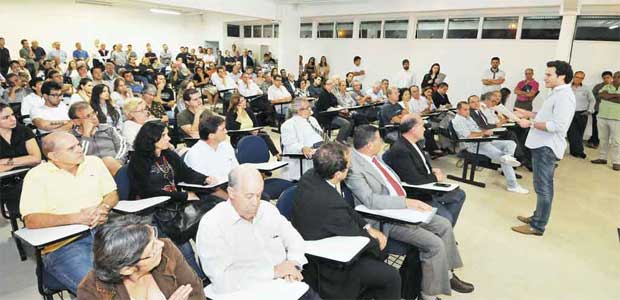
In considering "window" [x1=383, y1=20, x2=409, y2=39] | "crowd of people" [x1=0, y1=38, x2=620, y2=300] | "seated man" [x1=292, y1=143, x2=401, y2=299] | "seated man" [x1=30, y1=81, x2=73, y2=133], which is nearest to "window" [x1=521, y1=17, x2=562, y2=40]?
"window" [x1=383, y1=20, x2=409, y2=39]

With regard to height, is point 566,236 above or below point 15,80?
below

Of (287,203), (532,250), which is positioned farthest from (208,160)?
(532,250)

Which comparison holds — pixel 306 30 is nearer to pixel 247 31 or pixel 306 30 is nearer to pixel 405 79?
pixel 247 31

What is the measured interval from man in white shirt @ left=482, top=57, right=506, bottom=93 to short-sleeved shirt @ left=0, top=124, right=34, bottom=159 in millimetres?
7721

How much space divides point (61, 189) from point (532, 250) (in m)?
3.66

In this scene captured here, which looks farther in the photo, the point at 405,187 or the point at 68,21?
A: the point at 68,21

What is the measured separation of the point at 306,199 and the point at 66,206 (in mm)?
1388

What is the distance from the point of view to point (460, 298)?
2.71 meters

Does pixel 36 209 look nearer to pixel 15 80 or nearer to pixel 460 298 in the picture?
pixel 460 298

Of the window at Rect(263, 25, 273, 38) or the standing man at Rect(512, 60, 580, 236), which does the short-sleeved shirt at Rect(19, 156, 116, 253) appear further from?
the window at Rect(263, 25, 273, 38)

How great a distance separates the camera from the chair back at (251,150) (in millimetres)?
3551

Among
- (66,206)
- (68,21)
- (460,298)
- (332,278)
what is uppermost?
(68,21)

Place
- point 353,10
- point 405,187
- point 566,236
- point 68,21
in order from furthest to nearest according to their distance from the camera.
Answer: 1. point 68,21
2. point 353,10
3. point 566,236
4. point 405,187

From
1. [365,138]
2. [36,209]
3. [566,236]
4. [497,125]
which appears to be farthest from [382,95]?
[36,209]
